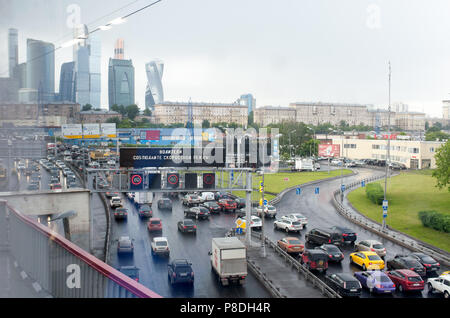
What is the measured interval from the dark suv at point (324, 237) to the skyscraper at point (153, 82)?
130m

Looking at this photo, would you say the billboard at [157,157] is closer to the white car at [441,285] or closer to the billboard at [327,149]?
the white car at [441,285]

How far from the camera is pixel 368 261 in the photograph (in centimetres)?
1349

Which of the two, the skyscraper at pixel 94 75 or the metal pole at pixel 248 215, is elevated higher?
the skyscraper at pixel 94 75

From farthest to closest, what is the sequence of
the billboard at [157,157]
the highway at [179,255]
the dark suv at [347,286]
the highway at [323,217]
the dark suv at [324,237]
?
the dark suv at [324,237]
the billboard at [157,157]
the highway at [323,217]
the highway at [179,255]
the dark suv at [347,286]

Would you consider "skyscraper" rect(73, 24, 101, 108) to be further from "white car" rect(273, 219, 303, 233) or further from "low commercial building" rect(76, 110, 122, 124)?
"white car" rect(273, 219, 303, 233)

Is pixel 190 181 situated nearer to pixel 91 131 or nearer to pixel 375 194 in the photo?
pixel 375 194

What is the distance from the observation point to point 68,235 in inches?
600

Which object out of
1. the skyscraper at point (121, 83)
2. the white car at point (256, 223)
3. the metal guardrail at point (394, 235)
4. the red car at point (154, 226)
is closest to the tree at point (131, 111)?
the skyscraper at point (121, 83)

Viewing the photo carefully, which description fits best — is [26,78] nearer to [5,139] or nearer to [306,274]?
[5,139]

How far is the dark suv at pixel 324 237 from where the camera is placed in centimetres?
1645

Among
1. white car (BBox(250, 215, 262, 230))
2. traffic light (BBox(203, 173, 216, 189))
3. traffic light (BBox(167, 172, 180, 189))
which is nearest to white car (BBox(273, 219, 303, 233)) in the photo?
white car (BBox(250, 215, 262, 230))

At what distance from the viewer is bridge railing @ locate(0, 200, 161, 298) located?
14.9 feet

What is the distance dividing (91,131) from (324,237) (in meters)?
21.1
